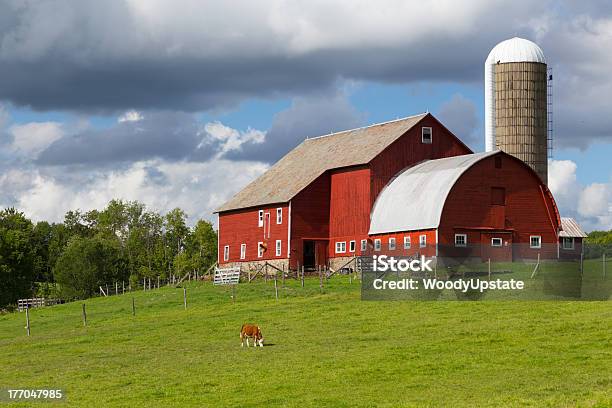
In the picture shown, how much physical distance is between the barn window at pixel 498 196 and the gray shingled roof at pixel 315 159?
26.6 ft

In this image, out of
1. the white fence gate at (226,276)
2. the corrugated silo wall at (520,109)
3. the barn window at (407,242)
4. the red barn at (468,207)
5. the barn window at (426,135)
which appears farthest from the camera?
the corrugated silo wall at (520,109)

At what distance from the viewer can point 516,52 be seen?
81.9 meters

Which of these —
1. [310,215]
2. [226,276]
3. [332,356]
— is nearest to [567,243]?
[310,215]

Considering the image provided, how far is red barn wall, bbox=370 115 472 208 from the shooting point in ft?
220

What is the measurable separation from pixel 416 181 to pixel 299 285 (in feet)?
33.0

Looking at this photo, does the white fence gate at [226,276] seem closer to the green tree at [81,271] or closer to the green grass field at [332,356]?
the green grass field at [332,356]

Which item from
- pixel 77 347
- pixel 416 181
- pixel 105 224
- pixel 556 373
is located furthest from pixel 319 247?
pixel 105 224

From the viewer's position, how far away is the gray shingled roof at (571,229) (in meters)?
83.6

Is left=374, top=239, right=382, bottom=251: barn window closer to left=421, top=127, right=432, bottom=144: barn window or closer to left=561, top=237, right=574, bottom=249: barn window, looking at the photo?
left=421, top=127, right=432, bottom=144: barn window

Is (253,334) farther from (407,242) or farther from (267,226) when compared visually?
(267,226)

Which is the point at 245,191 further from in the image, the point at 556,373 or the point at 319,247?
the point at 556,373

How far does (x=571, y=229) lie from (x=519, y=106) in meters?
10.8

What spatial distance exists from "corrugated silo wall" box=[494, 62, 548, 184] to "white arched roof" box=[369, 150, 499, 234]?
50.7 feet

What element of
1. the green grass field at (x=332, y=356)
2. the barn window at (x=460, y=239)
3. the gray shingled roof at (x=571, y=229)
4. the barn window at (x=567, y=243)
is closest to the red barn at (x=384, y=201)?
the barn window at (x=460, y=239)
